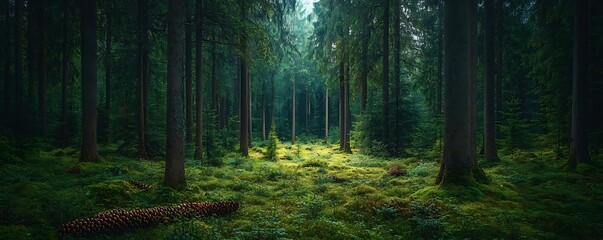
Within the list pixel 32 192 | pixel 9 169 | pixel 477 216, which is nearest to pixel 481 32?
pixel 477 216

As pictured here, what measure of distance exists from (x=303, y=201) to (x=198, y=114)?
952 cm

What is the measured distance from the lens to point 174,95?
8461 millimetres

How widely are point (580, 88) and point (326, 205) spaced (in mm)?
10643

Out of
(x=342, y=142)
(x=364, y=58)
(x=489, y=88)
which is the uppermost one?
(x=364, y=58)

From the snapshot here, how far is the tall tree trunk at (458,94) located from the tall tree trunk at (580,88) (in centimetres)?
601

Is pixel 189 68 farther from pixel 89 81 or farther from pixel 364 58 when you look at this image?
pixel 364 58

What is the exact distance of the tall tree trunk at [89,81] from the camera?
12109mm

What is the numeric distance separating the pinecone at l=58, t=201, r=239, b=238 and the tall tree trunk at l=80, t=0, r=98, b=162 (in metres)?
8.63

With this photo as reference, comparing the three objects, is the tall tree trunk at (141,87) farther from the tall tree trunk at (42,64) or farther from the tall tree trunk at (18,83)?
the tall tree trunk at (42,64)

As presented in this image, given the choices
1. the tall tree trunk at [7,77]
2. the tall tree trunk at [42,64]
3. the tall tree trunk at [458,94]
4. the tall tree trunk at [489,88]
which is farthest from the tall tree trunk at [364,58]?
the tall tree trunk at [7,77]

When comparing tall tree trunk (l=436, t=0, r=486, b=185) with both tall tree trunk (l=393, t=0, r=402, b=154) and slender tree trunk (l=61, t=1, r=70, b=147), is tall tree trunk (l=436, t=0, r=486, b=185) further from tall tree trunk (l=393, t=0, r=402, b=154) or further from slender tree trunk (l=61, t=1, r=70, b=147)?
slender tree trunk (l=61, t=1, r=70, b=147)

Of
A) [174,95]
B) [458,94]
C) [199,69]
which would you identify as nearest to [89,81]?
[199,69]

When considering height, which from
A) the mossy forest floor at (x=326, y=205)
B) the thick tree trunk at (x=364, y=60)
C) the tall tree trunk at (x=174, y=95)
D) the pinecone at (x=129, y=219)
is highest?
the thick tree trunk at (x=364, y=60)

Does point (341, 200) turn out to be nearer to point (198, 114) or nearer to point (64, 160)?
point (198, 114)
